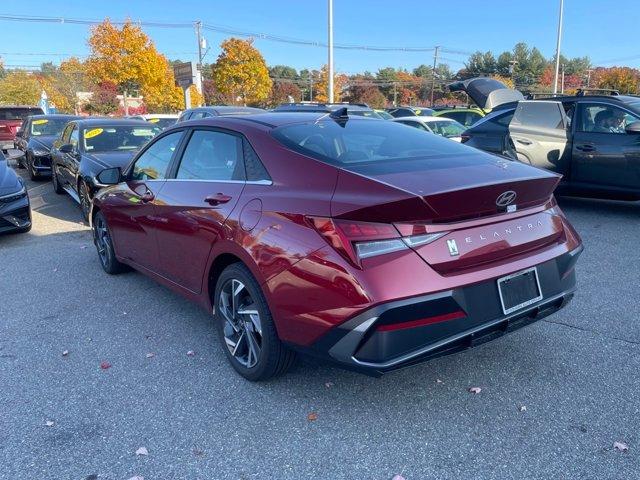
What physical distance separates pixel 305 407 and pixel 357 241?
3.67 ft

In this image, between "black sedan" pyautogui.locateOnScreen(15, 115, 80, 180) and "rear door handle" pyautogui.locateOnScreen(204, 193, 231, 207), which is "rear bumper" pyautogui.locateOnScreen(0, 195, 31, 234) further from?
"black sedan" pyautogui.locateOnScreen(15, 115, 80, 180)

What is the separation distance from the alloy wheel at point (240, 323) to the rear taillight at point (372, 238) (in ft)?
2.72

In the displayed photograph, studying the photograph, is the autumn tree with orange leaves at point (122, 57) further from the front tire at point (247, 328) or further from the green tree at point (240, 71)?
the front tire at point (247, 328)

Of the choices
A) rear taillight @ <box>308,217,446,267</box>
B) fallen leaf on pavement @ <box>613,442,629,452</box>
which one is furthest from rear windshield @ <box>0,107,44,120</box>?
fallen leaf on pavement @ <box>613,442,629,452</box>

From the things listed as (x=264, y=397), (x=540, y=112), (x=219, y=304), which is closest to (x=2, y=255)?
(x=219, y=304)

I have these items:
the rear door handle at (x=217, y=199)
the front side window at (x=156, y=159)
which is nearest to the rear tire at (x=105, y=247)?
the front side window at (x=156, y=159)

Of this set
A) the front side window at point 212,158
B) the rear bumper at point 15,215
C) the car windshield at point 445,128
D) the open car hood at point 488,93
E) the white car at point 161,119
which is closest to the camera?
the front side window at point 212,158

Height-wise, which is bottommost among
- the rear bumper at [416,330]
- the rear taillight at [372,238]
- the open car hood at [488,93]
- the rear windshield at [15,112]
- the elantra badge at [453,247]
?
the rear bumper at [416,330]

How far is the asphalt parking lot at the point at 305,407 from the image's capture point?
2.48 meters

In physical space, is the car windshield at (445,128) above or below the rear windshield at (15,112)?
below

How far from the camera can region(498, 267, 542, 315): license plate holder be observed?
2668 millimetres

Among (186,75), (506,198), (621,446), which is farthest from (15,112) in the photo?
(621,446)

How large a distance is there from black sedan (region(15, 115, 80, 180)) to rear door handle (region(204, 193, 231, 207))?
31.9 feet

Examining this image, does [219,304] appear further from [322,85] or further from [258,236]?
[322,85]
